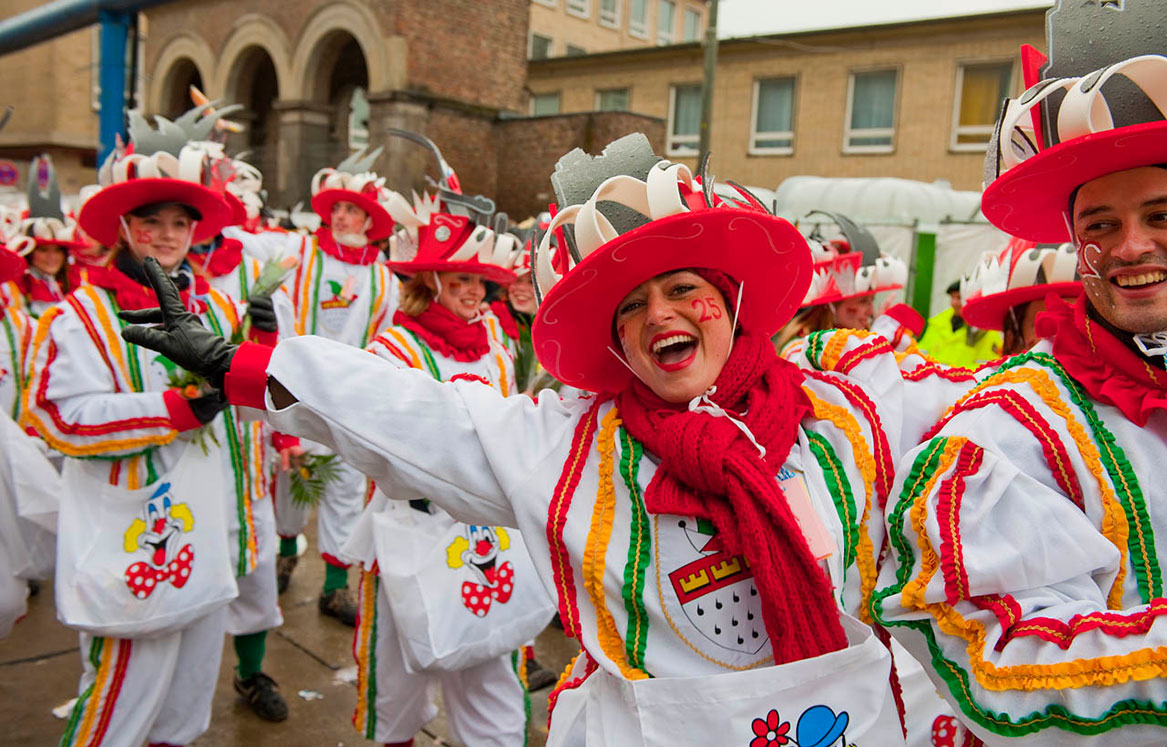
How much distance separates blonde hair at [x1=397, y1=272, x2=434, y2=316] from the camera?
3847 mm

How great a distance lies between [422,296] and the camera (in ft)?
12.8

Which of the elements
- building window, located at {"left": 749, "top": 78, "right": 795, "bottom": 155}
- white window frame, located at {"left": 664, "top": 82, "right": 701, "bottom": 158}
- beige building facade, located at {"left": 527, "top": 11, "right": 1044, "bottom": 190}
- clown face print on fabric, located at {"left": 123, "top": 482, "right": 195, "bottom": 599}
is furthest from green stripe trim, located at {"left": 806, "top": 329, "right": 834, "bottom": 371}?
white window frame, located at {"left": 664, "top": 82, "right": 701, "bottom": 158}

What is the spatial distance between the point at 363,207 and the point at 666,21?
34.5m

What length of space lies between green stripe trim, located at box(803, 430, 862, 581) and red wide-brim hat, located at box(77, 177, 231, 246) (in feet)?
8.75

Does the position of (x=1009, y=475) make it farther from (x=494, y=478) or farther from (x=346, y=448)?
(x=346, y=448)

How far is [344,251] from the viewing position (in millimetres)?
6609

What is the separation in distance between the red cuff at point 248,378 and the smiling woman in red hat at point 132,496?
4.20 feet

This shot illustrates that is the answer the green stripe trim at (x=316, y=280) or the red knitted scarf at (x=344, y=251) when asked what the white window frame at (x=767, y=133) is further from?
the green stripe trim at (x=316, y=280)

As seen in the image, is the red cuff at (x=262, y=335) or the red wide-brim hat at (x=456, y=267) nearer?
the red cuff at (x=262, y=335)

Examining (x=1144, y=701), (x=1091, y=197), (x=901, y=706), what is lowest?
(x=901, y=706)

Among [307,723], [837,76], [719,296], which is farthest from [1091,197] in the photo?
[837,76]

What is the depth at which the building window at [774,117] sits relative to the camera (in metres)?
22.7

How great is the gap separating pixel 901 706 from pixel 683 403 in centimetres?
78

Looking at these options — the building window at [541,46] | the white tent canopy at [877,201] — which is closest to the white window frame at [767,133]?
the white tent canopy at [877,201]
